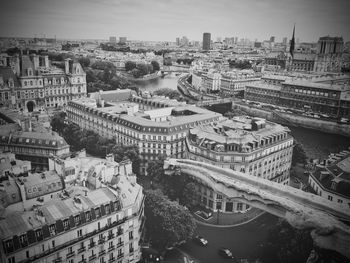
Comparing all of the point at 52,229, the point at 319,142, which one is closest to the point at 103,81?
the point at 319,142

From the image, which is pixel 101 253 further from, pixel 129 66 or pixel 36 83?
pixel 129 66

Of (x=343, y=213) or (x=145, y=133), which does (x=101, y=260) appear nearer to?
(x=343, y=213)

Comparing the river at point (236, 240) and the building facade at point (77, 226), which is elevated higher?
the building facade at point (77, 226)

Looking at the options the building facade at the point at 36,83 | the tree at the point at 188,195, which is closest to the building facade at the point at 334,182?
the tree at the point at 188,195

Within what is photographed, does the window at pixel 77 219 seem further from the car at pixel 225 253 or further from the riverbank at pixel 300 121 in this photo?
the riverbank at pixel 300 121

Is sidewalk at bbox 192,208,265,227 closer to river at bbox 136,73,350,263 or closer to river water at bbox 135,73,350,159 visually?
river at bbox 136,73,350,263

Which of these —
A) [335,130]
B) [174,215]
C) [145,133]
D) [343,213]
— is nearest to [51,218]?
[174,215]
